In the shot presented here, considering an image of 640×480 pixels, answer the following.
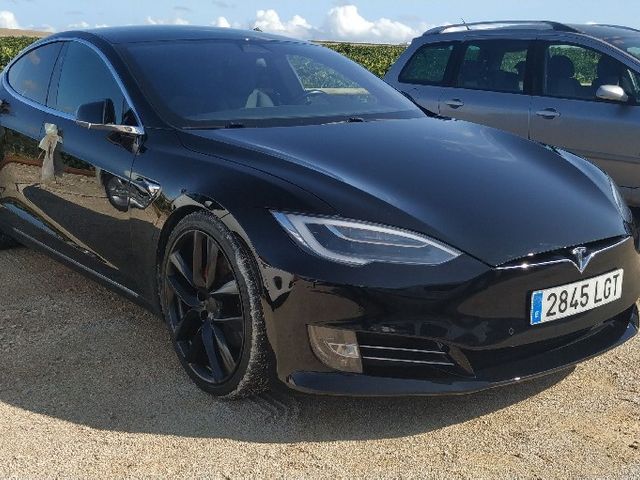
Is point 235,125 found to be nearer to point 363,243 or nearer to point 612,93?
point 363,243

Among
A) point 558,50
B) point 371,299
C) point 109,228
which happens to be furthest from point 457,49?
point 371,299

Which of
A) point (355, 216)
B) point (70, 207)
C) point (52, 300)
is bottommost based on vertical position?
point (52, 300)

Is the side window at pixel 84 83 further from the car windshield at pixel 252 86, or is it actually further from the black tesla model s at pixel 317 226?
the car windshield at pixel 252 86

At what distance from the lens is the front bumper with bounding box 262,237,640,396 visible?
2678 millimetres

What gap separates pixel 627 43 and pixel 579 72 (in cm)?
39

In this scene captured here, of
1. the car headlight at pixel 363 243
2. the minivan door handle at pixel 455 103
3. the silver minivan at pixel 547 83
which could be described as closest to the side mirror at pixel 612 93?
the silver minivan at pixel 547 83

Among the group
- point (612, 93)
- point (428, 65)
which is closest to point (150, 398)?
point (612, 93)

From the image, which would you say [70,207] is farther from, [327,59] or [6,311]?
[327,59]

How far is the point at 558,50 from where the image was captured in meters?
6.22

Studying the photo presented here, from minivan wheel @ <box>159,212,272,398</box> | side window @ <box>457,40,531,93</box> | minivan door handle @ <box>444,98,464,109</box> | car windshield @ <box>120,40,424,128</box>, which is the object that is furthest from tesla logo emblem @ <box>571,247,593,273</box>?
minivan door handle @ <box>444,98,464,109</box>

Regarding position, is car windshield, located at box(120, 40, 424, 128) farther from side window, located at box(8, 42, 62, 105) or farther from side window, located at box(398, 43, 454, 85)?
side window, located at box(398, 43, 454, 85)

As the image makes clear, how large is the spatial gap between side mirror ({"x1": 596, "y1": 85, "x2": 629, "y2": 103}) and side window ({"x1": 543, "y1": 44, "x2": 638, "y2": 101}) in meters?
0.09

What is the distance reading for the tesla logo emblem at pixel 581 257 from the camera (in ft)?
9.33

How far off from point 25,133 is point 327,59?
1.72 meters
